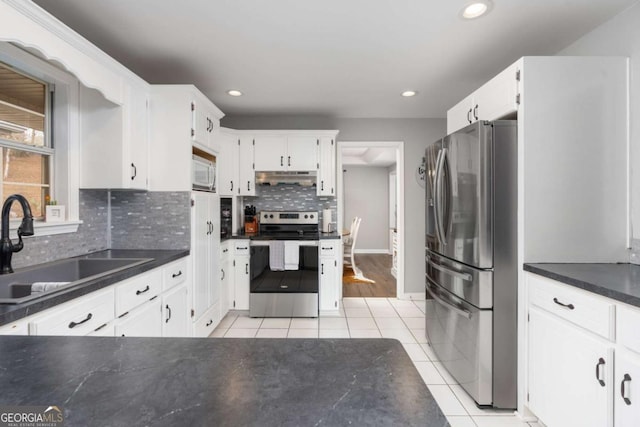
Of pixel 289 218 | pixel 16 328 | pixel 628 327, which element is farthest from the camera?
pixel 289 218

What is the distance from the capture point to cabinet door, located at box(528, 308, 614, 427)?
128 centimetres

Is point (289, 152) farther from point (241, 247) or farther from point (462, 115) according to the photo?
point (462, 115)

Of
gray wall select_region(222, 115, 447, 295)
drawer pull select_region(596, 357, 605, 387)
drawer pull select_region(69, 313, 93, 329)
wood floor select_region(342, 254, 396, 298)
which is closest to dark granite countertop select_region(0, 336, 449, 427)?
drawer pull select_region(69, 313, 93, 329)

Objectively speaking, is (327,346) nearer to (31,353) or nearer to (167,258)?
A: (31,353)

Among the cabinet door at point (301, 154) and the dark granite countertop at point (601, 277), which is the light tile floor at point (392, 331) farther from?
the cabinet door at point (301, 154)

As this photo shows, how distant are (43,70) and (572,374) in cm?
338

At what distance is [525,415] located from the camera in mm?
1764

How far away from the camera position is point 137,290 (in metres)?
1.76

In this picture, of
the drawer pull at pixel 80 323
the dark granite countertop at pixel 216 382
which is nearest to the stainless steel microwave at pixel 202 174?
the drawer pull at pixel 80 323

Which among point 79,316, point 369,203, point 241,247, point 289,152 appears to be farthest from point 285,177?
point 369,203

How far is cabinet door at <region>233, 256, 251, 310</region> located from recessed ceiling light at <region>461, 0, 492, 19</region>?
286cm

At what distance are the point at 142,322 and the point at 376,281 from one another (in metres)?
3.78

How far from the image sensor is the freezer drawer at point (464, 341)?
1831 millimetres

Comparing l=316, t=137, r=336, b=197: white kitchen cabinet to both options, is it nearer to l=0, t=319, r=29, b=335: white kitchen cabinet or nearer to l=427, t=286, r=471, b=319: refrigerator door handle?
l=427, t=286, r=471, b=319: refrigerator door handle
